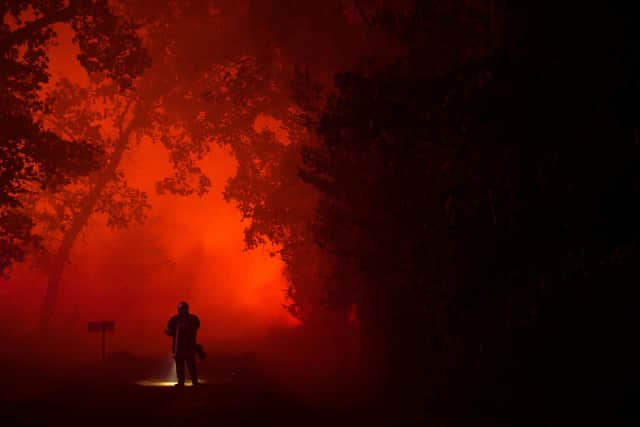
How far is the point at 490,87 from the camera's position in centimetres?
1125

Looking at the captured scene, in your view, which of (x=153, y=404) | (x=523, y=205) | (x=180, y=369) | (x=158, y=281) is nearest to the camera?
(x=523, y=205)

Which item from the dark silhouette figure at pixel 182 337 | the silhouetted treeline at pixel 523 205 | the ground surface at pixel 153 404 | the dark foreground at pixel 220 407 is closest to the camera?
the silhouetted treeline at pixel 523 205

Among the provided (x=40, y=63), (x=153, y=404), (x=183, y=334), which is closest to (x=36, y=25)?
(x=40, y=63)

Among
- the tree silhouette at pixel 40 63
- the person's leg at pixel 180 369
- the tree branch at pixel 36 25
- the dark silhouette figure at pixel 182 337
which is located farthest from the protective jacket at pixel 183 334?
the tree branch at pixel 36 25

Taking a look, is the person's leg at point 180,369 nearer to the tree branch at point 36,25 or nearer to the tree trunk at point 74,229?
the tree branch at point 36,25

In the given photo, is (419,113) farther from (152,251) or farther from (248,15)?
(152,251)

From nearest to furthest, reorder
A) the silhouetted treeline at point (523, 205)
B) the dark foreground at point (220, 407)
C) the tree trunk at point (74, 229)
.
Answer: the silhouetted treeline at point (523, 205) < the dark foreground at point (220, 407) < the tree trunk at point (74, 229)

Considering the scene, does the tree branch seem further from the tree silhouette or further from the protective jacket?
the protective jacket

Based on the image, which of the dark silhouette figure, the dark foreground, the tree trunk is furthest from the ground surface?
the tree trunk

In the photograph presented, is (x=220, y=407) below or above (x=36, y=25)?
below

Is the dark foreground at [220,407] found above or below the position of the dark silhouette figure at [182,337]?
below

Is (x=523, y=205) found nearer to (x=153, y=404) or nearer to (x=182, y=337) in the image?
(x=153, y=404)

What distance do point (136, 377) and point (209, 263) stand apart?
90017 mm

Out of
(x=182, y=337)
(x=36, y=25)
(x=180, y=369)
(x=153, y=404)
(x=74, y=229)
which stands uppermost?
(x=36, y=25)
